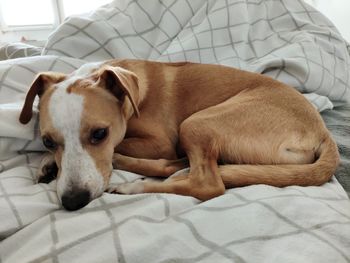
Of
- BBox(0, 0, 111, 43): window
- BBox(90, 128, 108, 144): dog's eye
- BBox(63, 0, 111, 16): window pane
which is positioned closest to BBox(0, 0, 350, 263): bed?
BBox(90, 128, 108, 144): dog's eye

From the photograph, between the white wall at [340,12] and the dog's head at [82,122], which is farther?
the white wall at [340,12]

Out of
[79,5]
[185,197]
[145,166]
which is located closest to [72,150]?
[145,166]

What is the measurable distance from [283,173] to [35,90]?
3.13ft

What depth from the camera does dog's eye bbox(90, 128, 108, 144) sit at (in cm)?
123

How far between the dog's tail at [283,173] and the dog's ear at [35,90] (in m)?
0.73

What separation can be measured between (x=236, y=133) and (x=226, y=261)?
2.11 feet

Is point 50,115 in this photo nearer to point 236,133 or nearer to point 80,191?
point 80,191

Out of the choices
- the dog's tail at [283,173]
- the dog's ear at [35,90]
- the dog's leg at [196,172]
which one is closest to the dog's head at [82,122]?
the dog's ear at [35,90]

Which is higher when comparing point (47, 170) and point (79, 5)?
point (79, 5)

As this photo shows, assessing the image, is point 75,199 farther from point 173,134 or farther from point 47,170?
point 173,134

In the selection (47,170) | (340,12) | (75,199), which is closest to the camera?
(75,199)

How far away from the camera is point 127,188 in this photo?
1196 millimetres

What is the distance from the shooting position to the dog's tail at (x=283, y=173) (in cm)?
116

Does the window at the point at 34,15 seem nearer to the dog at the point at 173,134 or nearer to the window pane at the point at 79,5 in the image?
the window pane at the point at 79,5
